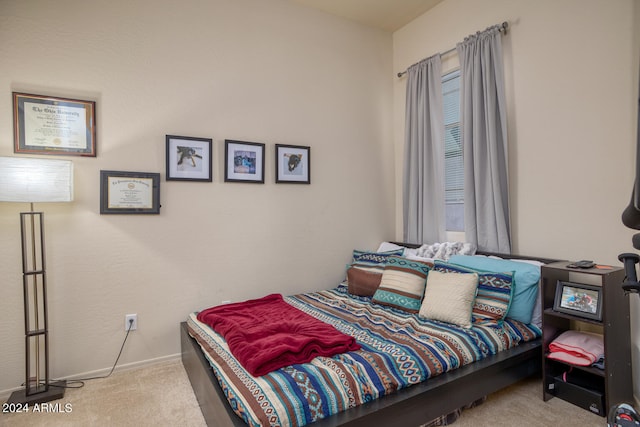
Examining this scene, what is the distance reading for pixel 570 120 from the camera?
7.82 feet

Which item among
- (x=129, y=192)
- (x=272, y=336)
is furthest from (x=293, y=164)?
(x=272, y=336)

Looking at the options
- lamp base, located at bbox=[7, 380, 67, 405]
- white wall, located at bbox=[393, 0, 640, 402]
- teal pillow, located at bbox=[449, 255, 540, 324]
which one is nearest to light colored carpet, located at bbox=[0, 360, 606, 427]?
lamp base, located at bbox=[7, 380, 67, 405]

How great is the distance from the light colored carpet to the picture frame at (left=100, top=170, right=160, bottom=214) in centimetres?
117

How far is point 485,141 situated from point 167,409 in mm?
2842

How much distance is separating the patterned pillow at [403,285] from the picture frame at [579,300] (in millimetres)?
796

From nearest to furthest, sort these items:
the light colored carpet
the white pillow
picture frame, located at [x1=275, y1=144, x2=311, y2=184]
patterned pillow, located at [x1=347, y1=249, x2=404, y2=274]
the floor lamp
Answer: the light colored carpet, the floor lamp, patterned pillow, located at [x1=347, y1=249, x2=404, y2=274], picture frame, located at [x1=275, y1=144, x2=311, y2=184], the white pillow

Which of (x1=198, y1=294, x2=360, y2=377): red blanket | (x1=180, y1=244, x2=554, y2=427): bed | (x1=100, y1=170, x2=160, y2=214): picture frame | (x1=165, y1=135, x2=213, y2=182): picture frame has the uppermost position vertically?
(x1=165, y1=135, x2=213, y2=182): picture frame

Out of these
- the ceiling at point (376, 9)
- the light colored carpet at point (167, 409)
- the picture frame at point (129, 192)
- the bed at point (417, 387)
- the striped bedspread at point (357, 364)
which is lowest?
the light colored carpet at point (167, 409)

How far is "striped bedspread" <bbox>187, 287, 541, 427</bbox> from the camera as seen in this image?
144cm

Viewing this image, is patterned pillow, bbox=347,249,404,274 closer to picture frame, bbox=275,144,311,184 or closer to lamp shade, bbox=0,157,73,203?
picture frame, bbox=275,144,311,184

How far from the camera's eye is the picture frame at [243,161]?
2887 millimetres

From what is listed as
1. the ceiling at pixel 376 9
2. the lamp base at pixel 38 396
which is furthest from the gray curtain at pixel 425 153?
the lamp base at pixel 38 396

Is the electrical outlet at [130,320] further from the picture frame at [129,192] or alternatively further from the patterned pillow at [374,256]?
the patterned pillow at [374,256]

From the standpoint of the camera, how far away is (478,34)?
2848 mm
